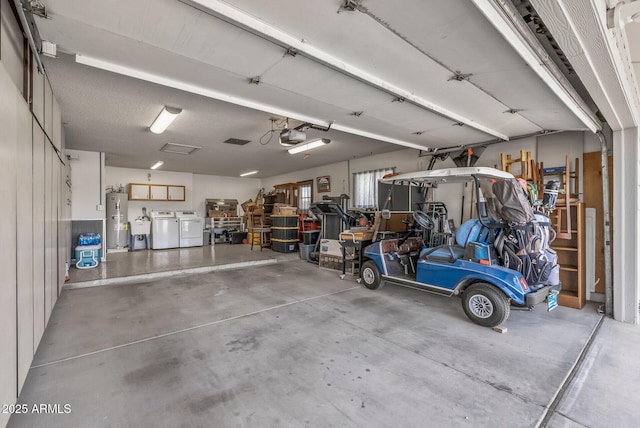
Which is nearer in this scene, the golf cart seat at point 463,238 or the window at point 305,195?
the golf cart seat at point 463,238

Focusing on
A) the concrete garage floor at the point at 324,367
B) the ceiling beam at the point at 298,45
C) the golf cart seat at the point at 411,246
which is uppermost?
the ceiling beam at the point at 298,45

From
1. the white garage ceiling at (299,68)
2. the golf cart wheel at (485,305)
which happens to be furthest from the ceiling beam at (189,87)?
the golf cart wheel at (485,305)

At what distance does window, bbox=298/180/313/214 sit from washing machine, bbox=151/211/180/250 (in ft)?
13.8


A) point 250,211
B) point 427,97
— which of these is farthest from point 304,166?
point 427,97

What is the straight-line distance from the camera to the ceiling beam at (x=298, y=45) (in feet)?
5.94

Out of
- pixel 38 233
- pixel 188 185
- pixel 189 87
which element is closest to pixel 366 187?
pixel 189 87

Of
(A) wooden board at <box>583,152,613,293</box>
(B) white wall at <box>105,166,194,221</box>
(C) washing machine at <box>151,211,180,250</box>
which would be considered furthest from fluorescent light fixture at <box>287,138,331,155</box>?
(B) white wall at <box>105,166,194,221</box>

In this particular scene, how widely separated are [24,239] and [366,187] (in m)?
6.65

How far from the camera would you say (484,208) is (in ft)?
11.6

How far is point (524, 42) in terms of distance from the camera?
208 centimetres

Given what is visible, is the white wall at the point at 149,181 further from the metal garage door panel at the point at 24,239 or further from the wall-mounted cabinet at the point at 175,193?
the metal garage door panel at the point at 24,239

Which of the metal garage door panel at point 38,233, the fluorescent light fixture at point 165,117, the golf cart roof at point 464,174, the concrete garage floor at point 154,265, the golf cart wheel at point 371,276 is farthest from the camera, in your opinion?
the concrete garage floor at point 154,265

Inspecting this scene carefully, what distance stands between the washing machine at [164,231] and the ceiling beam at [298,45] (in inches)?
332

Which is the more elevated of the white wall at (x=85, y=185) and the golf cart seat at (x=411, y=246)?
the white wall at (x=85, y=185)
